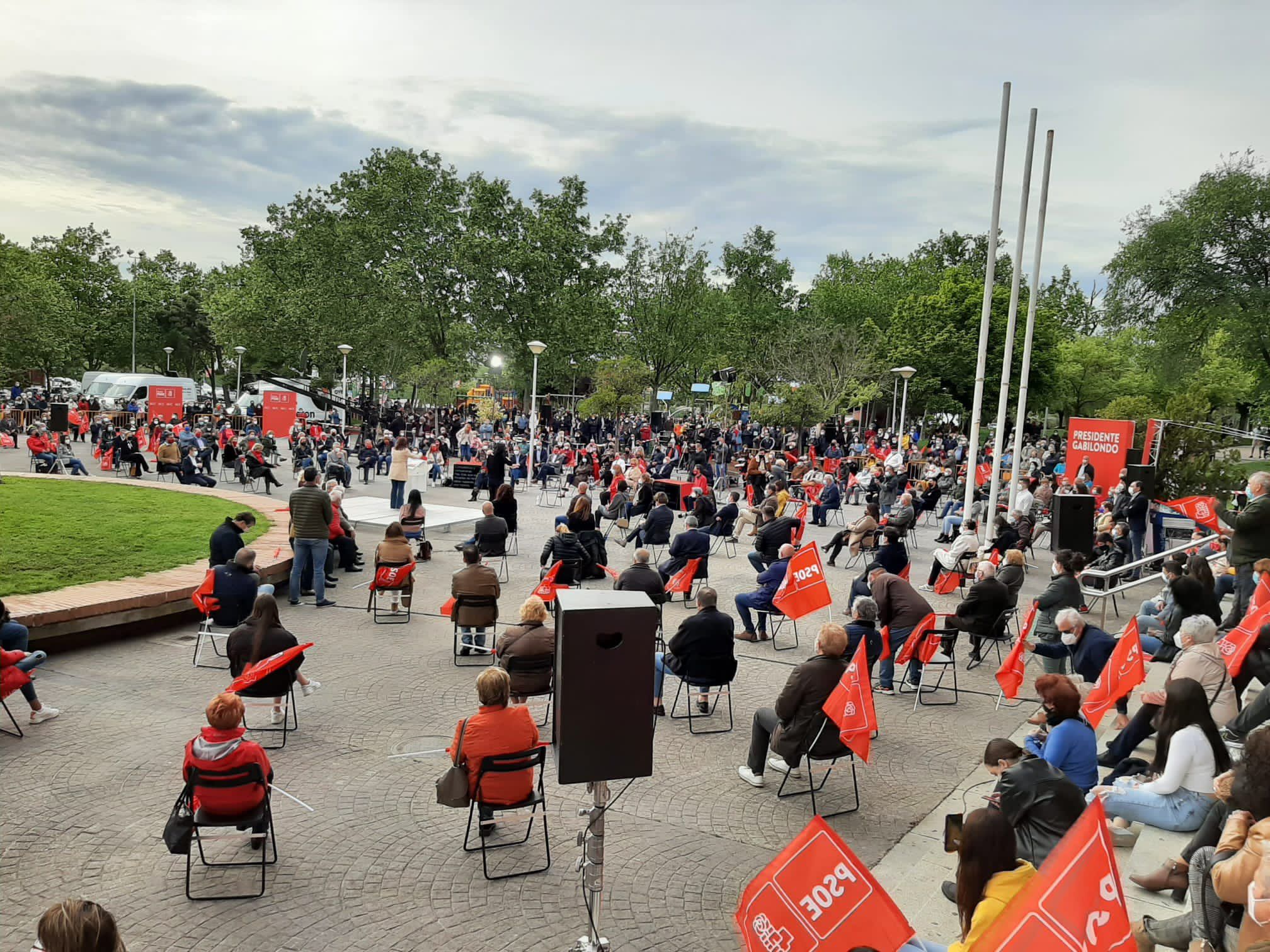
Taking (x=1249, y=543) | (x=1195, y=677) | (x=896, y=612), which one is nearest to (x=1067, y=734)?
(x=1195, y=677)

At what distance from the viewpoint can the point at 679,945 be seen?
4562 millimetres

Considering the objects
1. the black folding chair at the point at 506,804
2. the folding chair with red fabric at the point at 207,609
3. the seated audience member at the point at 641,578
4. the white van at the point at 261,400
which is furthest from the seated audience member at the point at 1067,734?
the white van at the point at 261,400

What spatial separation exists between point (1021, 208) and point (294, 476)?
67.3 ft

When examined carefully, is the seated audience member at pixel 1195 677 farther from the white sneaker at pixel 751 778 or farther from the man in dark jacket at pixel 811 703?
the white sneaker at pixel 751 778

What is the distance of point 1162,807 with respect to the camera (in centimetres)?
536

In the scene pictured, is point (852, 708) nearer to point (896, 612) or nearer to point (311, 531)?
point (896, 612)

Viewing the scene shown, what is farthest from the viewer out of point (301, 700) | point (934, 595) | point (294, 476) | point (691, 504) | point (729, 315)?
point (729, 315)

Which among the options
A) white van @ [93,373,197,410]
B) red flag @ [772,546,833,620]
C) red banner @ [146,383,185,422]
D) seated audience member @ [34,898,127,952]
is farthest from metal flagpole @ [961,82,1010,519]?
white van @ [93,373,197,410]

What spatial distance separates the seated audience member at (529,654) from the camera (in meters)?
7.15

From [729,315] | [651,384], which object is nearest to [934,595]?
[651,384]

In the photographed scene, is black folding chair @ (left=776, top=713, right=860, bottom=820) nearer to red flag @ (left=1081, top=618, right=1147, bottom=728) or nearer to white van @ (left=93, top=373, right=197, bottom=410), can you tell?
red flag @ (left=1081, top=618, right=1147, bottom=728)

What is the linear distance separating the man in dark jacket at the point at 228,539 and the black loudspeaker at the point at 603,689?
Result: 718cm

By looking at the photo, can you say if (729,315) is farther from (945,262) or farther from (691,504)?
(691,504)

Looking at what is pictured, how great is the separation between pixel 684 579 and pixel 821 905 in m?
7.80
